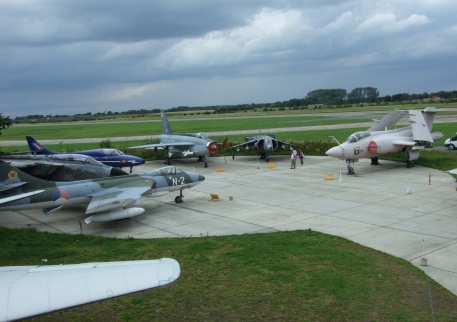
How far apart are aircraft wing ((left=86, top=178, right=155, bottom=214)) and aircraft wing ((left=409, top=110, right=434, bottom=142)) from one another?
18385mm

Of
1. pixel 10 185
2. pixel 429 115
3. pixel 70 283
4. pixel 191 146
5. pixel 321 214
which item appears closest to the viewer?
pixel 70 283

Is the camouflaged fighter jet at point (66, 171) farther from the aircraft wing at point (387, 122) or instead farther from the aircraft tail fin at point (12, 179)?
the aircraft wing at point (387, 122)

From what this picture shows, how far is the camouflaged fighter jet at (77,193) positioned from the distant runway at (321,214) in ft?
2.51

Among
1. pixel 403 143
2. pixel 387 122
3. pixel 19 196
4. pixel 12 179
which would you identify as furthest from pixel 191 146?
pixel 19 196

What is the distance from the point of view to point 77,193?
18.2 meters

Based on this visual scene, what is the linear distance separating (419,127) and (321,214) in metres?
14.5

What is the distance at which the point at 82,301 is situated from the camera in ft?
17.1

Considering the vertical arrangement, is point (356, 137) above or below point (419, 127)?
below

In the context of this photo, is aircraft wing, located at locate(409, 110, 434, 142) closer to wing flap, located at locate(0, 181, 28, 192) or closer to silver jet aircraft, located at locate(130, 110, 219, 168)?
Result: silver jet aircraft, located at locate(130, 110, 219, 168)

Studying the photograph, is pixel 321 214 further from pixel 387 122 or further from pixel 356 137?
pixel 387 122

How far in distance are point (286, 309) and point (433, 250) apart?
6187 millimetres

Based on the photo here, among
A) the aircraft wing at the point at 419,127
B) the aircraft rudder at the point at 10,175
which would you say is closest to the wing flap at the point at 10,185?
the aircraft rudder at the point at 10,175

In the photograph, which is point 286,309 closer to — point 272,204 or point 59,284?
point 59,284

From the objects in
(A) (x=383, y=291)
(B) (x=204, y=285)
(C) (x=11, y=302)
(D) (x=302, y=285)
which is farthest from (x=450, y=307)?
(C) (x=11, y=302)
